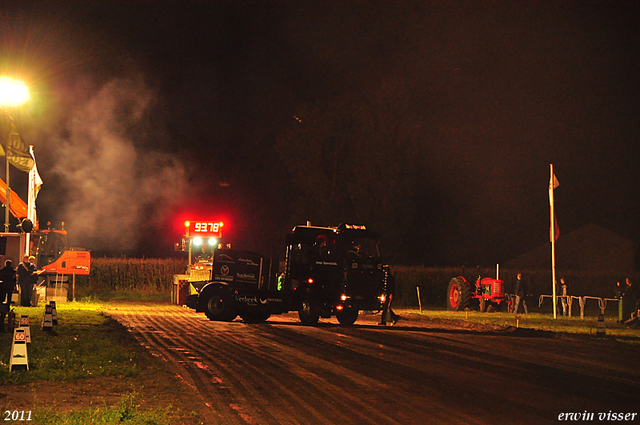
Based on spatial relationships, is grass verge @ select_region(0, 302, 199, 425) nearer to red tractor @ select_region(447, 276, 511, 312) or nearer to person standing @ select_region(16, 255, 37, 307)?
person standing @ select_region(16, 255, 37, 307)

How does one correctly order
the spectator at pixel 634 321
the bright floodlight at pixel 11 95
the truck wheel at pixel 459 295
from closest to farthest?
the bright floodlight at pixel 11 95, the spectator at pixel 634 321, the truck wheel at pixel 459 295

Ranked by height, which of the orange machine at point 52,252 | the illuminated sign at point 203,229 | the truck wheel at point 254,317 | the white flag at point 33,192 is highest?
the white flag at point 33,192

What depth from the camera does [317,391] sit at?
1045cm

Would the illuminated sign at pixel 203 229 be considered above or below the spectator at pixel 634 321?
above

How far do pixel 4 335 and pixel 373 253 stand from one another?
12.8 metres

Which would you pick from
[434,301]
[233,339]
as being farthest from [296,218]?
[233,339]

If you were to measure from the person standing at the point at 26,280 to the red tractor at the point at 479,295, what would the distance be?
66.2 ft

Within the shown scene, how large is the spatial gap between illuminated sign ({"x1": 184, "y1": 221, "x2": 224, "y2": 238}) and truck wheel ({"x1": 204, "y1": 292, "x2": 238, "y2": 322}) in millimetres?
7581

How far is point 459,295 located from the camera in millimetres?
33719

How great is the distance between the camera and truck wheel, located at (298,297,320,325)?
23422 millimetres

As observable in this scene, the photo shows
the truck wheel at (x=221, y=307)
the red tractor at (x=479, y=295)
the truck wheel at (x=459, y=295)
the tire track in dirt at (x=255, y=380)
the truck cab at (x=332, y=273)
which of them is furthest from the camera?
the truck wheel at (x=459, y=295)

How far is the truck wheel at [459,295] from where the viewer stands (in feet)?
110

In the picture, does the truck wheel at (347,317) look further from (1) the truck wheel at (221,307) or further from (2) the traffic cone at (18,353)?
(2) the traffic cone at (18,353)

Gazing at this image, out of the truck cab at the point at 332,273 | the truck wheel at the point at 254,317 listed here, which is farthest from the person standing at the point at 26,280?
the truck cab at the point at 332,273
